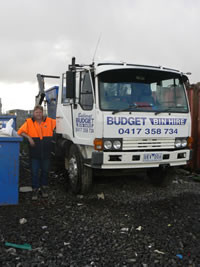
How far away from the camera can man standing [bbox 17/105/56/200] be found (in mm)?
4574

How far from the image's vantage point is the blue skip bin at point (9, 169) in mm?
4059

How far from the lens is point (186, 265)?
2795 mm

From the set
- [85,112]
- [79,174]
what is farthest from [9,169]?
[85,112]

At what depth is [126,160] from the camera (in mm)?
4246

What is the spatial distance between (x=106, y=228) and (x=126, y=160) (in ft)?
3.66

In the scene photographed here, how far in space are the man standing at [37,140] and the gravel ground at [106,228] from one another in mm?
430

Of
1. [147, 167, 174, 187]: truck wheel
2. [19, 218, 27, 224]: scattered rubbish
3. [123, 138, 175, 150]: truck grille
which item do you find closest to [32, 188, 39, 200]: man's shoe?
[19, 218, 27, 224]: scattered rubbish

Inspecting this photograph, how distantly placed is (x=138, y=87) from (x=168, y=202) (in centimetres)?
205

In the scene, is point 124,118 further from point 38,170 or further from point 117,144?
point 38,170

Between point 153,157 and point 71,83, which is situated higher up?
point 71,83

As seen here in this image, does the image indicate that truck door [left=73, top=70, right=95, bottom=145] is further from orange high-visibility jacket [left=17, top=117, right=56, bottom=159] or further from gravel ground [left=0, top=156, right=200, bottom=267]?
gravel ground [left=0, top=156, right=200, bottom=267]

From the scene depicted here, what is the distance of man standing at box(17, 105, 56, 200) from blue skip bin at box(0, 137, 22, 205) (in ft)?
1.41

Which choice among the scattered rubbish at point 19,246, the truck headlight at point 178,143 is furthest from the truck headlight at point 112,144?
the scattered rubbish at point 19,246

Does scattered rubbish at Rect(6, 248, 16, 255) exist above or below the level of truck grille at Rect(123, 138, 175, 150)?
below
